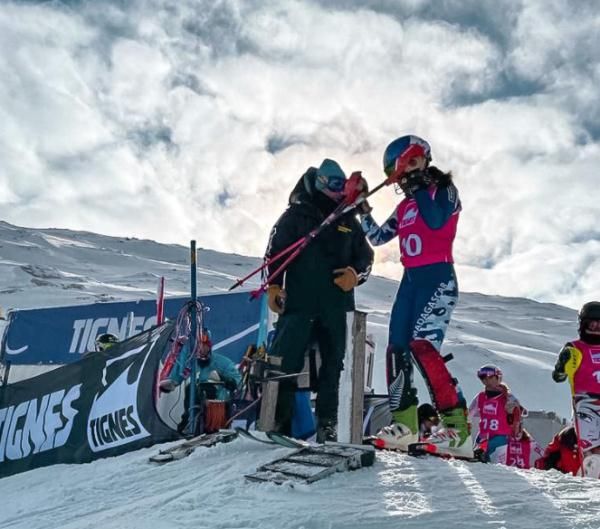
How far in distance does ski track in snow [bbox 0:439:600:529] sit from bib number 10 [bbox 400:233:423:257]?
111 cm

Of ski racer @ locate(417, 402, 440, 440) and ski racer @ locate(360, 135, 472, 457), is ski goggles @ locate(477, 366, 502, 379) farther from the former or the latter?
ski racer @ locate(360, 135, 472, 457)

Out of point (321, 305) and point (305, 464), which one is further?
point (321, 305)

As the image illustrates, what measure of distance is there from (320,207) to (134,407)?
6.84ft

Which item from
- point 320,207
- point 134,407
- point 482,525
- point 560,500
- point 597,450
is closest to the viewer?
point 482,525

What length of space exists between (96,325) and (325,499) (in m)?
9.50

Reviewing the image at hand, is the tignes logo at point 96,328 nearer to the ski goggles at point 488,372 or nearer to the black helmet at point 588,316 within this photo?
the ski goggles at point 488,372

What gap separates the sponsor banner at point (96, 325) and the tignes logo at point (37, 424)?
3.70 m

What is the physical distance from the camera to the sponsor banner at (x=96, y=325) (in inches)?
389

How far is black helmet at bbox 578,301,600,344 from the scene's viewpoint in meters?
4.37

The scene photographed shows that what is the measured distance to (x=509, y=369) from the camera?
72.0ft

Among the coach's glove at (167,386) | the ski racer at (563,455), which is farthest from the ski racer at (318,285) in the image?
the ski racer at (563,455)

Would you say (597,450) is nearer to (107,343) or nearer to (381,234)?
(381,234)

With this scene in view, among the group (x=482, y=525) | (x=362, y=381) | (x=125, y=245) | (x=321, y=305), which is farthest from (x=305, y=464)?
(x=125, y=245)

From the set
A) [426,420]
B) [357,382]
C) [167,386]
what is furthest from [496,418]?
[357,382]
